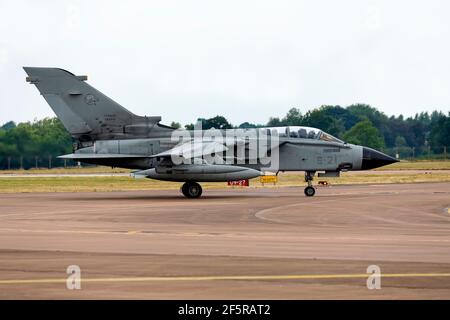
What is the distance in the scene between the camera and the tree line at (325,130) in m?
81.3

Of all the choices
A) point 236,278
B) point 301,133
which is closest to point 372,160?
point 301,133

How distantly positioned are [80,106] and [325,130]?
2259 inches

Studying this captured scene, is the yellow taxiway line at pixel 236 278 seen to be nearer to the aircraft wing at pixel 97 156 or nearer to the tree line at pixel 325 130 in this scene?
the aircraft wing at pixel 97 156

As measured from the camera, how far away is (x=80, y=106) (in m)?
38.2

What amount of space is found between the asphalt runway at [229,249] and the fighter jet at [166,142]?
17.1 feet

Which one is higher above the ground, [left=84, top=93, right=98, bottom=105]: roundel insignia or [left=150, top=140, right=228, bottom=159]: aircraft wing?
[left=84, top=93, right=98, bottom=105]: roundel insignia

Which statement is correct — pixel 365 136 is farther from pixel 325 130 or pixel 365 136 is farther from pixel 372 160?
pixel 372 160

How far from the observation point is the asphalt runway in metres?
12.7

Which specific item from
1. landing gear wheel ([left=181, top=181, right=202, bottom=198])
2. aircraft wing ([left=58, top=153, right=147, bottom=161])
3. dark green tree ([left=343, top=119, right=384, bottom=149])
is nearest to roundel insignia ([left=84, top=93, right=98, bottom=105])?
aircraft wing ([left=58, top=153, right=147, bottom=161])

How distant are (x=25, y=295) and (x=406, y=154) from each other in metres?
126

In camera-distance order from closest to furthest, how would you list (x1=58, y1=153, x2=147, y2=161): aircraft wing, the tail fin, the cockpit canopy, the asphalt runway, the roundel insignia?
1. the asphalt runway
2. the tail fin
3. (x1=58, y1=153, x2=147, y2=161): aircraft wing
4. the roundel insignia
5. the cockpit canopy

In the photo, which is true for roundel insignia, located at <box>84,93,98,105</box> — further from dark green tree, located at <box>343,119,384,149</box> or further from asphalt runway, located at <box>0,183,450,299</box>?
dark green tree, located at <box>343,119,384,149</box>

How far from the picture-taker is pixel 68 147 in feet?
273

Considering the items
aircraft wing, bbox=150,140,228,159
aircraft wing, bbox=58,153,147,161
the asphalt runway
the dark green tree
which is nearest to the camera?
the asphalt runway
